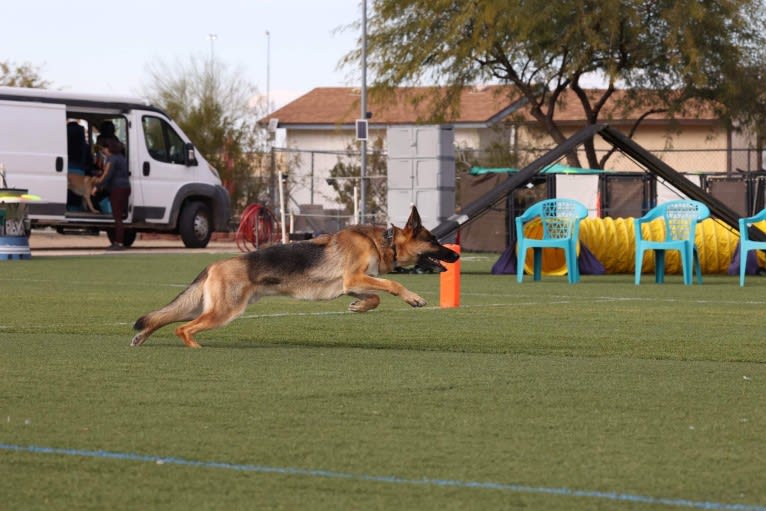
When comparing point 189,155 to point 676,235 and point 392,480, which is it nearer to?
point 676,235

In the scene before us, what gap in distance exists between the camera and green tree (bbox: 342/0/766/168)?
42.0 meters

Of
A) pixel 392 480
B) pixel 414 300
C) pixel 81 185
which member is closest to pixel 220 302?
pixel 414 300

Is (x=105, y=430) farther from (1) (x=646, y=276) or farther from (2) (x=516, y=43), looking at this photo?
(2) (x=516, y=43)

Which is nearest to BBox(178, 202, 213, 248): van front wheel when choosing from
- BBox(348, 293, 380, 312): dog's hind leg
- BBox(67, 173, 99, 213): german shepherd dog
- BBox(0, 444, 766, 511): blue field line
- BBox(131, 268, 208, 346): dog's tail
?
BBox(67, 173, 99, 213): german shepherd dog

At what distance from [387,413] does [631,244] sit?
1771cm

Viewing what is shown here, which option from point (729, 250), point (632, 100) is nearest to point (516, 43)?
point (632, 100)

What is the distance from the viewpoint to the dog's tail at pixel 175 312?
1095 centimetres

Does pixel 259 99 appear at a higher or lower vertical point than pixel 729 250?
higher

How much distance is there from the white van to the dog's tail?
67.5 ft

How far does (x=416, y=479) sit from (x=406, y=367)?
13.0 feet

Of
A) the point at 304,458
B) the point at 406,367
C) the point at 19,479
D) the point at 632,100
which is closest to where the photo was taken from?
the point at 19,479

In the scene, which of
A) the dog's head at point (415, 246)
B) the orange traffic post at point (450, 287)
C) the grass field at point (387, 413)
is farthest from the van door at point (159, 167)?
the dog's head at point (415, 246)

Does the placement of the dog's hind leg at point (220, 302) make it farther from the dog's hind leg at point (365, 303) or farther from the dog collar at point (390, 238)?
the dog collar at point (390, 238)

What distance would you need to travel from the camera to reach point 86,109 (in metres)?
32.1
